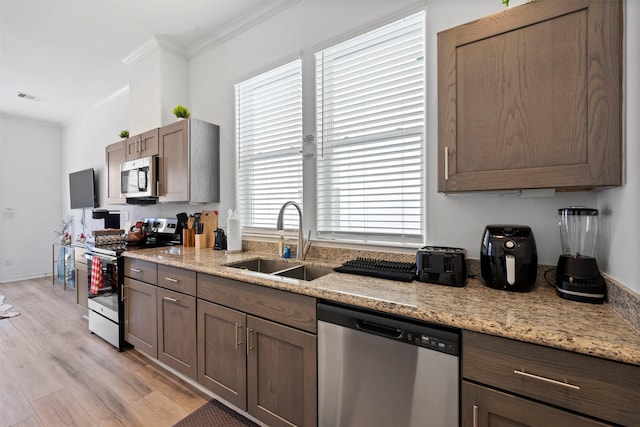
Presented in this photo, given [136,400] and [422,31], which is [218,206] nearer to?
[136,400]

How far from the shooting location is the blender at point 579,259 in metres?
1.07

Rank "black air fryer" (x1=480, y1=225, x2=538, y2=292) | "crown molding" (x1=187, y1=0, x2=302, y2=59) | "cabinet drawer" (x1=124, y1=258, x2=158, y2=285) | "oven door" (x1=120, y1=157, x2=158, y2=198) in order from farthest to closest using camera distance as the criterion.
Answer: "oven door" (x1=120, y1=157, x2=158, y2=198), "crown molding" (x1=187, y1=0, x2=302, y2=59), "cabinet drawer" (x1=124, y1=258, x2=158, y2=285), "black air fryer" (x1=480, y1=225, x2=538, y2=292)

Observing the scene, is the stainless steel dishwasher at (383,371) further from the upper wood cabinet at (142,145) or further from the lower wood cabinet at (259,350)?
the upper wood cabinet at (142,145)

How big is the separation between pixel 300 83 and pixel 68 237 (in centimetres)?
520

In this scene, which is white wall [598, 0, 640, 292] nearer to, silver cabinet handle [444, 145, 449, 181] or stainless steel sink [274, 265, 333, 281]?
silver cabinet handle [444, 145, 449, 181]

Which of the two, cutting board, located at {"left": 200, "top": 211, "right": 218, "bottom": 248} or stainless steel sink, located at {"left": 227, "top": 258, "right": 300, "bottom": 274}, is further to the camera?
cutting board, located at {"left": 200, "top": 211, "right": 218, "bottom": 248}

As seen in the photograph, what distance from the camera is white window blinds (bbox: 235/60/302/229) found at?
2.28 meters

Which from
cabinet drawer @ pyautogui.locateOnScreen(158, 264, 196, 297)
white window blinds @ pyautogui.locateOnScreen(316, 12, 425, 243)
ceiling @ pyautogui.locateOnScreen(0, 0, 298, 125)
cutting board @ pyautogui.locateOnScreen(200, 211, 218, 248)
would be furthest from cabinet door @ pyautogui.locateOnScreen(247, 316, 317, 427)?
ceiling @ pyautogui.locateOnScreen(0, 0, 298, 125)

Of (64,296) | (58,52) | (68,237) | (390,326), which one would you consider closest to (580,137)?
(390,326)

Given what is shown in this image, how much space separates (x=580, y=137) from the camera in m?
1.01

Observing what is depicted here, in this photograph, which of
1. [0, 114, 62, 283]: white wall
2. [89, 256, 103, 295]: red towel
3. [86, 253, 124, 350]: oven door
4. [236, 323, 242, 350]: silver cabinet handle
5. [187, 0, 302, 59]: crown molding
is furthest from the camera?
[0, 114, 62, 283]: white wall

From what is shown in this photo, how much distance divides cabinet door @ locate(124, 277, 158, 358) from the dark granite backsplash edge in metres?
0.84

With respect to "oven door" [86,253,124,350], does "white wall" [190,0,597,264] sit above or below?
above

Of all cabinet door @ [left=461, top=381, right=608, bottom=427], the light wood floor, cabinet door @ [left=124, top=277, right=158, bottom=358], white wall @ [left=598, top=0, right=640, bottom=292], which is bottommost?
the light wood floor
